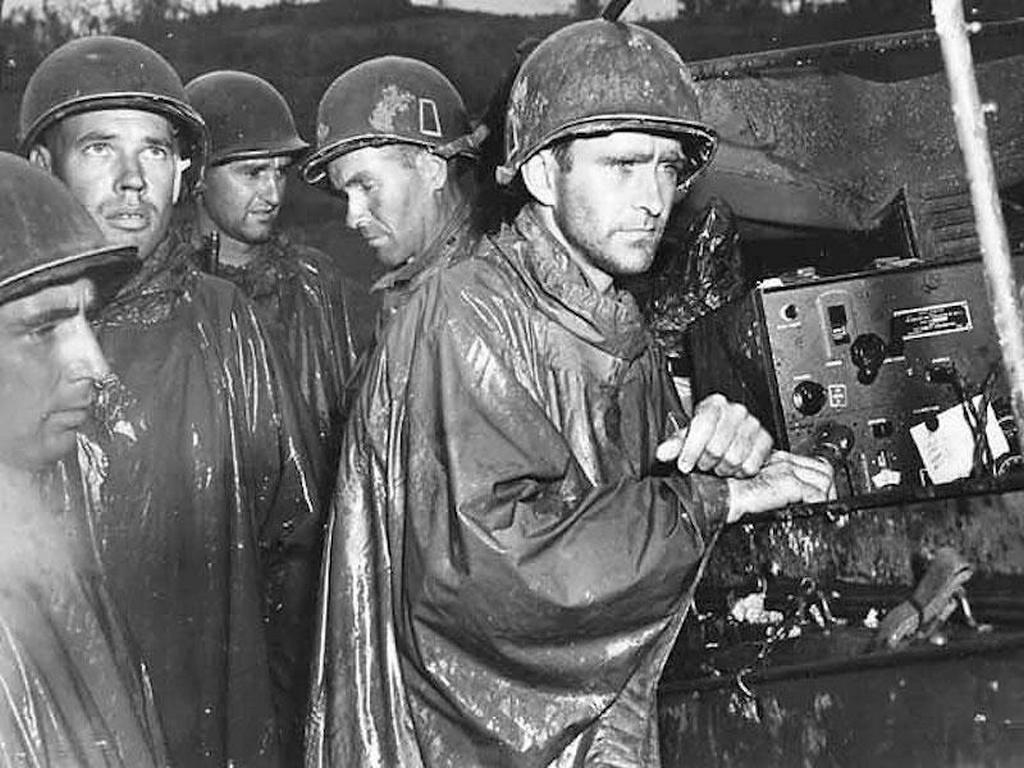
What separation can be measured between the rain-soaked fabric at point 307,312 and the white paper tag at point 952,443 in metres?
2.06

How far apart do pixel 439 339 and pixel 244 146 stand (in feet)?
10.2

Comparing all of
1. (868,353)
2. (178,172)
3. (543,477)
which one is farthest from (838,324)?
(178,172)

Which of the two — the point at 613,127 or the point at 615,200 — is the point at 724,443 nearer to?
the point at 615,200

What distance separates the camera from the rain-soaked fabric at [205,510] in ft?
13.7

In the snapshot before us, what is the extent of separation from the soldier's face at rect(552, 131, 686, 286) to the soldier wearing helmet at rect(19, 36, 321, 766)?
4.30 feet

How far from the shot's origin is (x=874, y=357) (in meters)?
3.88

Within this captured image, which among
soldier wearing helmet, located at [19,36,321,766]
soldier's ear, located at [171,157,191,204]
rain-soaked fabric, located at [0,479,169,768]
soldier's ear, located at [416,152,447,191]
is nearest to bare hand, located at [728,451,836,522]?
rain-soaked fabric, located at [0,479,169,768]

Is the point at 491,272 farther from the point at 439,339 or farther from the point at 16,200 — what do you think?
the point at 16,200

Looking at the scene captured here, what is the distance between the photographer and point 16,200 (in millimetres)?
3221

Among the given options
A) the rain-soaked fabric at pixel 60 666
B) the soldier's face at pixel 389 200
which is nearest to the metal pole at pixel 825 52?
the soldier's face at pixel 389 200

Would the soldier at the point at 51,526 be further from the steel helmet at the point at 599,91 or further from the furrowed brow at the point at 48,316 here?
the steel helmet at the point at 599,91

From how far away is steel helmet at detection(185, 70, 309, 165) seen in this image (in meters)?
5.92

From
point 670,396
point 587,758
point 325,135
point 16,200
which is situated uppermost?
point 325,135

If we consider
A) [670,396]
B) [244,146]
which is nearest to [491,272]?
[670,396]
